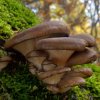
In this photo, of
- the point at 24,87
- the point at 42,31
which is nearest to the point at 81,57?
the point at 42,31

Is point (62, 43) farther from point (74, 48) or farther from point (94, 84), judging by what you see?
point (94, 84)

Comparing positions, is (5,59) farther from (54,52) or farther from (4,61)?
(54,52)

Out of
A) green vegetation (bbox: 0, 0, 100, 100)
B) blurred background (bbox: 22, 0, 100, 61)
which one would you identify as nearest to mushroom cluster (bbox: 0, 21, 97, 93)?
green vegetation (bbox: 0, 0, 100, 100)

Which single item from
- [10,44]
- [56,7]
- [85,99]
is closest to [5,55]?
[10,44]

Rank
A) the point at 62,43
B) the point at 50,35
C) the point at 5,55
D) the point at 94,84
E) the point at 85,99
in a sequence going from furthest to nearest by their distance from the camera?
the point at 94,84
the point at 85,99
the point at 5,55
the point at 50,35
the point at 62,43

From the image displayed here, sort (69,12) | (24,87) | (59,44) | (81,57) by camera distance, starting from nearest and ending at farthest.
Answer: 1. (59,44)
2. (81,57)
3. (24,87)
4. (69,12)

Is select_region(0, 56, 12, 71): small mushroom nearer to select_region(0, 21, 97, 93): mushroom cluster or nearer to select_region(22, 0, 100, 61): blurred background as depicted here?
select_region(0, 21, 97, 93): mushroom cluster

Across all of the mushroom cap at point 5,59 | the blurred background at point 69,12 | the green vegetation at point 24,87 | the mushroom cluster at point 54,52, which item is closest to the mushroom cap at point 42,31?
the mushroom cluster at point 54,52

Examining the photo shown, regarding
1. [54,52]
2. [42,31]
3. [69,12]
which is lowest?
[69,12]
